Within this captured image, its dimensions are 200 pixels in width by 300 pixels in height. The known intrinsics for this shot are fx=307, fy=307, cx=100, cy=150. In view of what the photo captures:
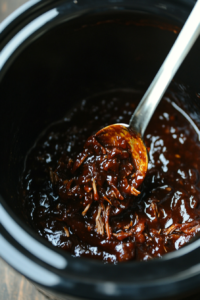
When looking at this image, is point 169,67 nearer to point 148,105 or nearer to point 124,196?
point 148,105

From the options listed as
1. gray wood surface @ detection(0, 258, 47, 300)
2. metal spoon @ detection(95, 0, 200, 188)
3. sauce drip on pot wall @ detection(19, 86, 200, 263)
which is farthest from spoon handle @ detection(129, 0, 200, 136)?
gray wood surface @ detection(0, 258, 47, 300)

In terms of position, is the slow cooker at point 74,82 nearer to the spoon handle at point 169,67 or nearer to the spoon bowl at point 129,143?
the spoon handle at point 169,67

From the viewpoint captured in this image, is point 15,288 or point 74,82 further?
point 74,82

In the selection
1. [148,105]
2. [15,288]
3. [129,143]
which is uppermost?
[148,105]

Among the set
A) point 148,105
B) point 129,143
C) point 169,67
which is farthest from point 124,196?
point 169,67

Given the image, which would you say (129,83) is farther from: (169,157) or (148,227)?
(148,227)

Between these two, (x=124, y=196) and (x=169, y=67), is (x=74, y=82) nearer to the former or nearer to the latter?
(x=169, y=67)

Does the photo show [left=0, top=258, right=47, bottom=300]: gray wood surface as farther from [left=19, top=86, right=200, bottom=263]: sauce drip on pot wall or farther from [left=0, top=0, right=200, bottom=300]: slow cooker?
[left=0, top=0, right=200, bottom=300]: slow cooker

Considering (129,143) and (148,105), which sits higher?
(148,105)
